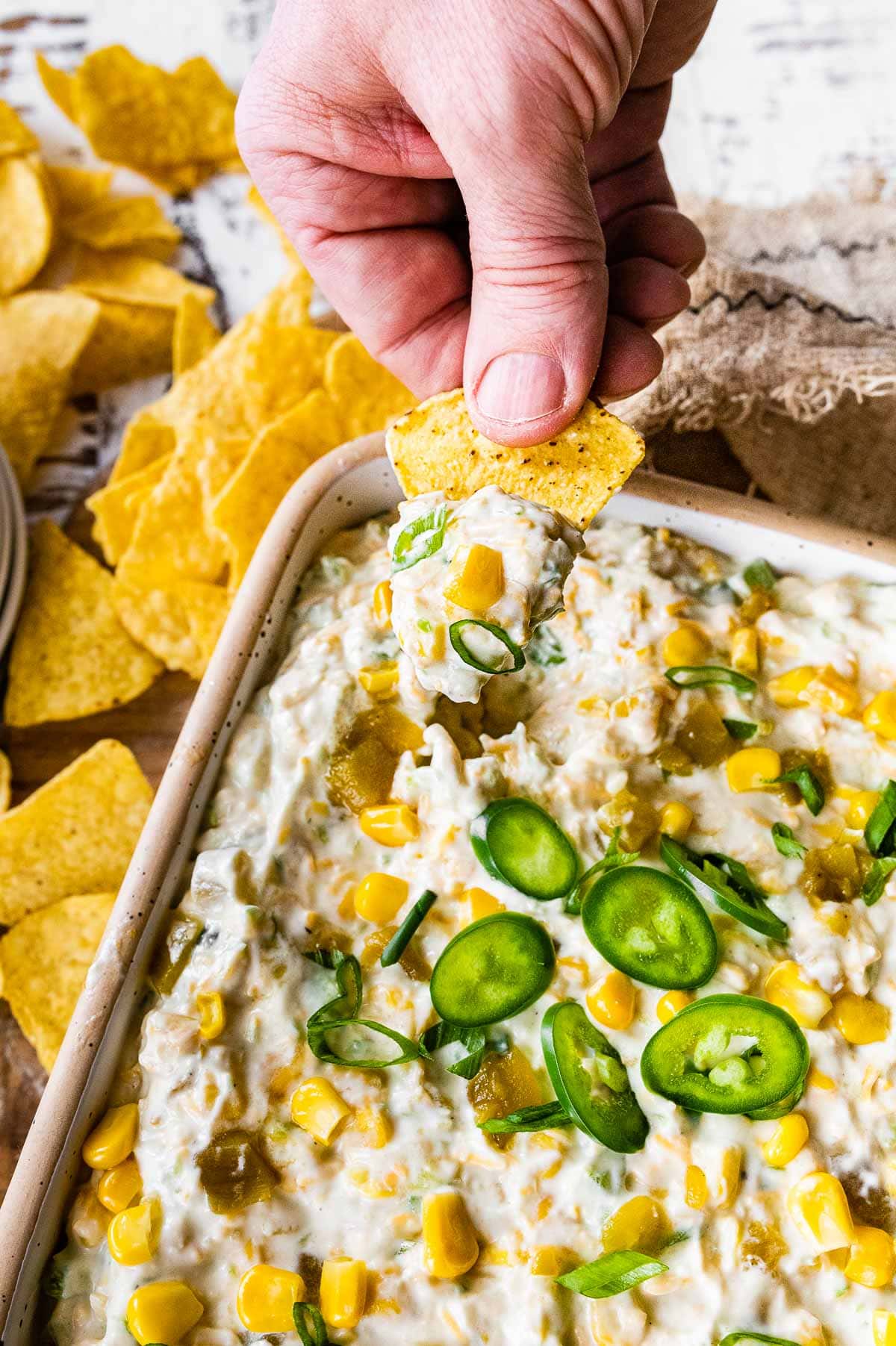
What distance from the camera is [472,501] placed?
232 centimetres

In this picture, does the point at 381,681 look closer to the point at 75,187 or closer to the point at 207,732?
the point at 207,732

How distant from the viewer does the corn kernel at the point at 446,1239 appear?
7.41 ft

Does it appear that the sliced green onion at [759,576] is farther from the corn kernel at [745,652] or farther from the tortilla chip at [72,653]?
the tortilla chip at [72,653]

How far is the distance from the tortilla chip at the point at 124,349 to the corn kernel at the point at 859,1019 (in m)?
2.60

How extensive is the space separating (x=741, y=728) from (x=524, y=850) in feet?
1.80

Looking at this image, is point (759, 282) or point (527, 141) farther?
point (759, 282)

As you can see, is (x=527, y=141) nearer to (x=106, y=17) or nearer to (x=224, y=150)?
(x=224, y=150)

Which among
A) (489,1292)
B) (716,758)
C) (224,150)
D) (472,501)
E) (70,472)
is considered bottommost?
(489,1292)

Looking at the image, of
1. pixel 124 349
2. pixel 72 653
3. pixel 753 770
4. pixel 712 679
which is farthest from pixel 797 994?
pixel 124 349

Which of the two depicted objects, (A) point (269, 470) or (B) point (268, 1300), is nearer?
(B) point (268, 1300)

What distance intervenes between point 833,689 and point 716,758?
0.93ft

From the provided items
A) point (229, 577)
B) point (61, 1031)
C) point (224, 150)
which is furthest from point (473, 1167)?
point (224, 150)

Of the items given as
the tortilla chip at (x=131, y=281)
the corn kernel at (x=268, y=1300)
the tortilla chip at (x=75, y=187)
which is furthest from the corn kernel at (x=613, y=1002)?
the tortilla chip at (x=75, y=187)

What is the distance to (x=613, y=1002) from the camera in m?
2.41
